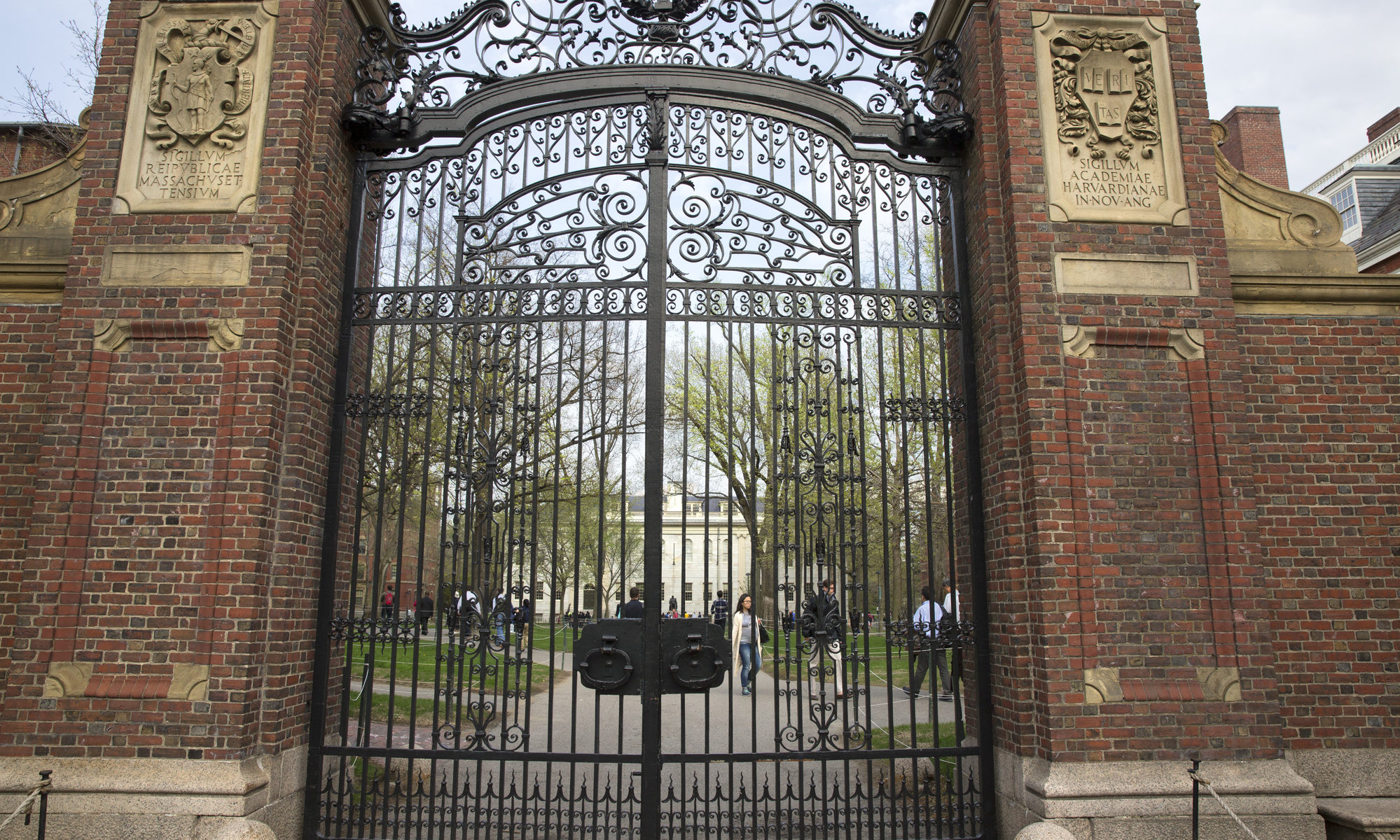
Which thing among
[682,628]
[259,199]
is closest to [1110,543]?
[682,628]

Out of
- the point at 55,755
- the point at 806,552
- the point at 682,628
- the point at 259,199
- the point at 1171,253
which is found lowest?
the point at 55,755

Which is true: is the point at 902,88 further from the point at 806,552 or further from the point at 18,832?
the point at 18,832

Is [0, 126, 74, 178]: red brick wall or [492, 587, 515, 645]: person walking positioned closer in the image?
[492, 587, 515, 645]: person walking

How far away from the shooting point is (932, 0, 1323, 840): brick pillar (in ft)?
16.9

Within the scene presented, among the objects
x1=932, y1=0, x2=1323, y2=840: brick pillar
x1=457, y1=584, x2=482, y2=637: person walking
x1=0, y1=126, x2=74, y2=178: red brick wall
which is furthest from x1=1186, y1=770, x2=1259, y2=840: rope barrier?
x1=0, y1=126, x2=74, y2=178: red brick wall

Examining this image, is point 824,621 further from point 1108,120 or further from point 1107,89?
point 1107,89

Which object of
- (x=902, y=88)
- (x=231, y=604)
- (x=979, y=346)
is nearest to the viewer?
(x=231, y=604)

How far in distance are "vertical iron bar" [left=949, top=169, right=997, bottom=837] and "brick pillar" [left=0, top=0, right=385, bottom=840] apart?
4.71 m

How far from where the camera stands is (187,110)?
5.96 m

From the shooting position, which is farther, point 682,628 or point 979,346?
point 979,346

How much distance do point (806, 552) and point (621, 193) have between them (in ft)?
10.1

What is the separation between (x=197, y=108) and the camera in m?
5.95

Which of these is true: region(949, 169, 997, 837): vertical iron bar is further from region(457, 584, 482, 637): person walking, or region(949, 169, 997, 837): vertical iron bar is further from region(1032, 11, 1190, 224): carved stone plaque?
region(457, 584, 482, 637): person walking

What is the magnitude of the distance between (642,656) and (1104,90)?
5325 mm
